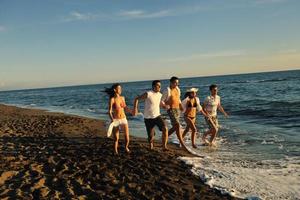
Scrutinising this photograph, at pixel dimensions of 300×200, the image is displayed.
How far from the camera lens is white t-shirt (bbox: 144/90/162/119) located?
8.75 metres

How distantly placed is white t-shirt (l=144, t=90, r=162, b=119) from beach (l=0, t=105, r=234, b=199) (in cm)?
100

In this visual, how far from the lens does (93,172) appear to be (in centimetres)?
723

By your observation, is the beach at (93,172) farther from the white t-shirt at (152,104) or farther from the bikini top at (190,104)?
the bikini top at (190,104)


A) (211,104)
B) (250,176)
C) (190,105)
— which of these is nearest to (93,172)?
(250,176)

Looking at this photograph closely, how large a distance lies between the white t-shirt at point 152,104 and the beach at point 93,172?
1.00 m

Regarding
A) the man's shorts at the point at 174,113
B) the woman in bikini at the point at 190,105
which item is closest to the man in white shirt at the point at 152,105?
the man's shorts at the point at 174,113

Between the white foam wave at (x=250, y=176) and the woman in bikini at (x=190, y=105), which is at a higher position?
the woman in bikini at (x=190, y=105)

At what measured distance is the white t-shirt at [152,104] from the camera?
28.7ft

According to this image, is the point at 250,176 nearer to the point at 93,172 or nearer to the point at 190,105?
the point at 190,105

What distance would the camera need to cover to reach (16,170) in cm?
741

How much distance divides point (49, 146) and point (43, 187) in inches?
165

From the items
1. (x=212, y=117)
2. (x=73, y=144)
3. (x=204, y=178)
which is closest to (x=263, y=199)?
(x=204, y=178)

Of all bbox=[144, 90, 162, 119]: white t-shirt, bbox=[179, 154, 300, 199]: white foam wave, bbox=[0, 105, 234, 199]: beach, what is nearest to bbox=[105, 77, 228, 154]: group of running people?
bbox=[144, 90, 162, 119]: white t-shirt

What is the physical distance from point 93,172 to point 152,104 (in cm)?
241
